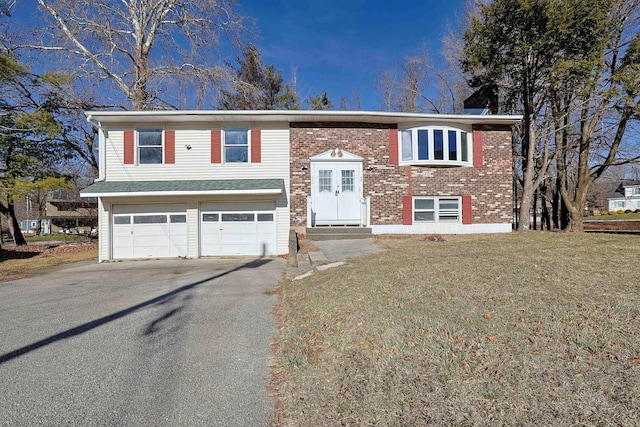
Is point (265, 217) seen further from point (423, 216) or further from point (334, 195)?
Result: point (423, 216)

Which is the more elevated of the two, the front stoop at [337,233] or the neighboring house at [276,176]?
the neighboring house at [276,176]

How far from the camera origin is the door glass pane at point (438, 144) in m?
12.9

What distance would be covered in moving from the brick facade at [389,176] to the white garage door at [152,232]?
4.20 m

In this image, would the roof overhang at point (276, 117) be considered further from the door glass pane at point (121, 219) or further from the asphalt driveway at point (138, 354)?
the asphalt driveway at point (138, 354)

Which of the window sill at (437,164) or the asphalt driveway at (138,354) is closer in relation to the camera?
the asphalt driveway at (138,354)

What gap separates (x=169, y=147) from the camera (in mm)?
12570

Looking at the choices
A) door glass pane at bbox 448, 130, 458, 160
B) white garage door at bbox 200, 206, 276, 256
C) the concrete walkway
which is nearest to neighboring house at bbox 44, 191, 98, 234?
white garage door at bbox 200, 206, 276, 256

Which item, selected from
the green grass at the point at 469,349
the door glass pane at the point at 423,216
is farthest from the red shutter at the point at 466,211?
the green grass at the point at 469,349

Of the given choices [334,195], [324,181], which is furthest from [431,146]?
[324,181]

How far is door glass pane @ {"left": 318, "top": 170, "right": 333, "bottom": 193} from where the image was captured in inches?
498

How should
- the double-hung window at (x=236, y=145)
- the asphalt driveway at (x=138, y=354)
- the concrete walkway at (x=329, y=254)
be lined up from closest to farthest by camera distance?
1. the asphalt driveway at (x=138, y=354)
2. the concrete walkway at (x=329, y=254)
3. the double-hung window at (x=236, y=145)

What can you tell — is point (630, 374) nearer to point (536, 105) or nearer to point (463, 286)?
point (463, 286)

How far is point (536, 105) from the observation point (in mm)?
16500

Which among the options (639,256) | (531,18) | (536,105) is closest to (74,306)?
Answer: (639,256)
